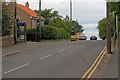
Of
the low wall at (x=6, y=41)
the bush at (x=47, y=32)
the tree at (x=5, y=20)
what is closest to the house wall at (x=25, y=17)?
the bush at (x=47, y=32)

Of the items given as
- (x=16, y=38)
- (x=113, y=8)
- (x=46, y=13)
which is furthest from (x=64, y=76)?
(x=46, y=13)

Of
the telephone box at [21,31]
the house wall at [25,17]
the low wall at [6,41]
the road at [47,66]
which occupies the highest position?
the house wall at [25,17]

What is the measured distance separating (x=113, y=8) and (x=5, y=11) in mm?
20766

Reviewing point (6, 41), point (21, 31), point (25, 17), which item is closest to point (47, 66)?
Result: point (6, 41)

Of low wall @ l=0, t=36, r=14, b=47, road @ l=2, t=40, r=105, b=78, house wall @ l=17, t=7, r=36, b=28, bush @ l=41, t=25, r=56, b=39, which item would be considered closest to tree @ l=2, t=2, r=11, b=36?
low wall @ l=0, t=36, r=14, b=47

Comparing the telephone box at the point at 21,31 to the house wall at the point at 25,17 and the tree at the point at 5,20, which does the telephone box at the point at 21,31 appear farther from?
the house wall at the point at 25,17

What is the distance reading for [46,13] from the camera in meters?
111

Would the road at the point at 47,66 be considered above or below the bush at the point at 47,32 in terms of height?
below

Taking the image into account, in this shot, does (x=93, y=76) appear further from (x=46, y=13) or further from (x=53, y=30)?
(x=46, y=13)

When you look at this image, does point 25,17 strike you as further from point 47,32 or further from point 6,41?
point 6,41

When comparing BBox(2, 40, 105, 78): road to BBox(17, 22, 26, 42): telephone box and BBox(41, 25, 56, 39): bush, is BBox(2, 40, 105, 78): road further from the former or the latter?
BBox(41, 25, 56, 39): bush

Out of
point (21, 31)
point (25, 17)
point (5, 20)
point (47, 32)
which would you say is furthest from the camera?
point (25, 17)

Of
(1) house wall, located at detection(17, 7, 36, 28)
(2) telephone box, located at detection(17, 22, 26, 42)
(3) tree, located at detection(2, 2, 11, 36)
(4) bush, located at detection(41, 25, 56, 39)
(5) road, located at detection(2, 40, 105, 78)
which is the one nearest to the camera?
(5) road, located at detection(2, 40, 105, 78)

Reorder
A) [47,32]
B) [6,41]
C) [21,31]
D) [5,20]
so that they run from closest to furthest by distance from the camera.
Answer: [6,41] → [5,20] → [21,31] → [47,32]
